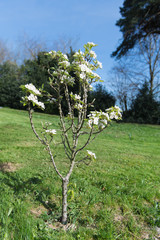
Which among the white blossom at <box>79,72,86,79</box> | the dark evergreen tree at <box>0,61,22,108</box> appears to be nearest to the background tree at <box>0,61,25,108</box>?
the dark evergreen tree at <box>0,61,22,108</box>

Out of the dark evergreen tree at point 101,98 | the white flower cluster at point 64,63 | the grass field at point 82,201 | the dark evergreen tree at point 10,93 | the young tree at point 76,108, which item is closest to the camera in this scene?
the grass field at point 82,201

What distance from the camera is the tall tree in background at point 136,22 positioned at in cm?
1507

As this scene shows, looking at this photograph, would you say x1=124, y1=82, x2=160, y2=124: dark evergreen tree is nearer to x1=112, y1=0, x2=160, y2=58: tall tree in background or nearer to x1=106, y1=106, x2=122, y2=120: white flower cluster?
x1=112, y1=0, x2=160, y2=58: tall tree in background

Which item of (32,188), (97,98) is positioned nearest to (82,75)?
(32,188)

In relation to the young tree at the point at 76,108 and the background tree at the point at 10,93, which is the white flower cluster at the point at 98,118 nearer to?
the young tree at the point at 76,108

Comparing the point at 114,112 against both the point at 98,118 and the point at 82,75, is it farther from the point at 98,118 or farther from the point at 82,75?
the point at 82,75

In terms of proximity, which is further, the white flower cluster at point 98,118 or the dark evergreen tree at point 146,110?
the dark evergreen tree at point 146,110

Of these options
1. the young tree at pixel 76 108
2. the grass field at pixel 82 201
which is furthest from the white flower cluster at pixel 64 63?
the grass field at pixel 82 201

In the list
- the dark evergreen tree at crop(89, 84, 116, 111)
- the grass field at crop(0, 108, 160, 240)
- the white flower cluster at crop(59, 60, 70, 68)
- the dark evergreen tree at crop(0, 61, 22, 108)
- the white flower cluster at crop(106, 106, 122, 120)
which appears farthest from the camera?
the dark evergreen tree at crop(0, 61, 22, 108)

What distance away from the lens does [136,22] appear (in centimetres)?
1542

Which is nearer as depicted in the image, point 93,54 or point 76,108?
point 76,108

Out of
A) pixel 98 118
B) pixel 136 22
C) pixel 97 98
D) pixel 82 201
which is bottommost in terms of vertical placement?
pixel 82 201

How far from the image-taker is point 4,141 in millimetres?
5621

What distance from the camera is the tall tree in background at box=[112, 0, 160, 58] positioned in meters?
15.1
